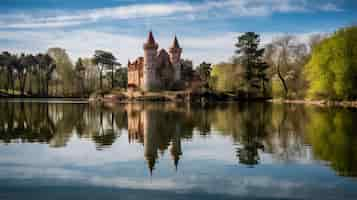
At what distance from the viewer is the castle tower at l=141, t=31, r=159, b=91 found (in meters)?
101

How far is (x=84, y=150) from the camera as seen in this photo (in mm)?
18609

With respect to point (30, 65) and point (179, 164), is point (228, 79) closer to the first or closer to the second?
point (30, 65)

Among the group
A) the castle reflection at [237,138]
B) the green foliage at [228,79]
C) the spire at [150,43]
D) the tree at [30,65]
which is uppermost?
the spire at [150,43]

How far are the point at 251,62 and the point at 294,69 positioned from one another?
1054 cm

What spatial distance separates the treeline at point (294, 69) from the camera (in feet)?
185

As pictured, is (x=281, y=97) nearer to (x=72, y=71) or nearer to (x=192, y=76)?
(x=192, y=76)

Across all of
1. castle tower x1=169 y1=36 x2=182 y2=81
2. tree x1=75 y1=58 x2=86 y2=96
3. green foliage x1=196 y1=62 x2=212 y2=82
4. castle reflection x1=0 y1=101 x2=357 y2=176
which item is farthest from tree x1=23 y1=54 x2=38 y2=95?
castle reflection x1=0 y1=101 x2=357 y2=176

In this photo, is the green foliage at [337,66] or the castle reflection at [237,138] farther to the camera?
the green foliage at [337,66]

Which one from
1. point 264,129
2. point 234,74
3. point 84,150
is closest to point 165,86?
point 234,74

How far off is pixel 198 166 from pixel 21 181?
6188mm

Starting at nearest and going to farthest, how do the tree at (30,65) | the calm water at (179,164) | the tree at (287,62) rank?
the calm water at (179,164) → the tree at (287,62) → the tree at (30,65)

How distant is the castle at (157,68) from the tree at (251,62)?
61.1 ft

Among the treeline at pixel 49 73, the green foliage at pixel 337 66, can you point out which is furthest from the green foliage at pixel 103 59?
the green foliage at pixel 337 66

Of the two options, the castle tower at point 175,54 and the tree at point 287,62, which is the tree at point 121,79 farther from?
the tree at point 287,62
